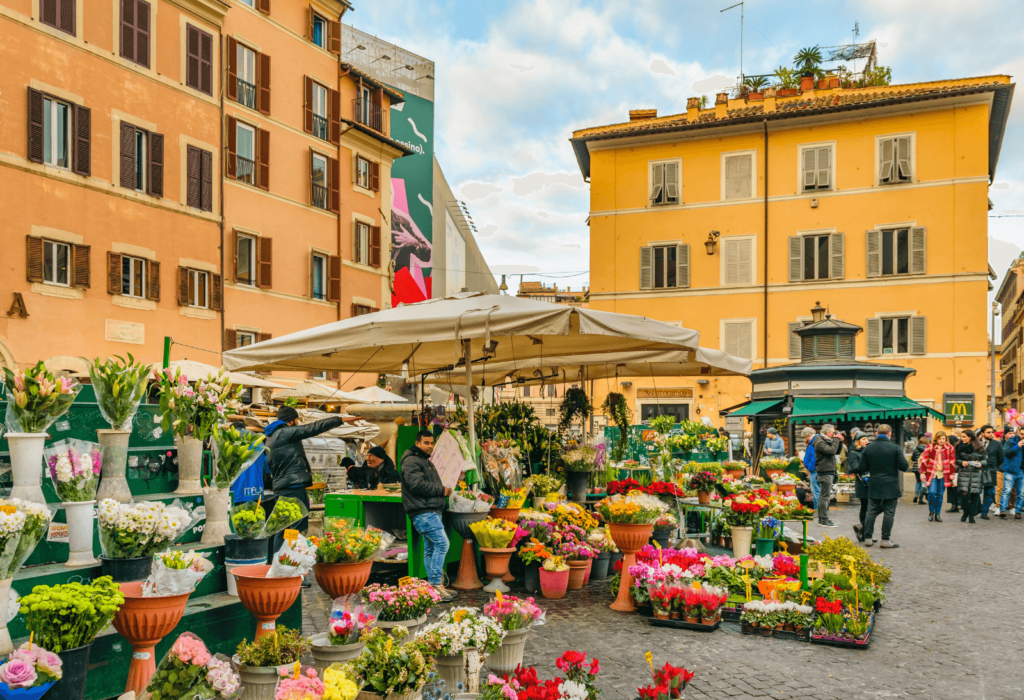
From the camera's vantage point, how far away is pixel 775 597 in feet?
22.4

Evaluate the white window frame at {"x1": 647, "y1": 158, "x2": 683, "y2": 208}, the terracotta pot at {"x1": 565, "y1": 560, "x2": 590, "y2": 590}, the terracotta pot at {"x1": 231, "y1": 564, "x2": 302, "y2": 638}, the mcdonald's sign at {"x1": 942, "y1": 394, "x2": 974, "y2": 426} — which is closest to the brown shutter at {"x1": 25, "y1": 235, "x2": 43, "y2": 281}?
the terracotta pot at {"x1": 565, "y1": 560, "x2": 590, "y2": 590}

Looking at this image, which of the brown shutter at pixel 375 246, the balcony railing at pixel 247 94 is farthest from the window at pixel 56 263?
the brown shutter at pixel 375 246

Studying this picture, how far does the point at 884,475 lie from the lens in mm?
10766

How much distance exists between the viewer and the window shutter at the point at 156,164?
18.7 m

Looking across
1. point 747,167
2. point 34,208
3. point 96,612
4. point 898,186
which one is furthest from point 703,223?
point 96,612

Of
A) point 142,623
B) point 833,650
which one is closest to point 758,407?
point 833,650

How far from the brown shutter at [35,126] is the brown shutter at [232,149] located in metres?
5.27

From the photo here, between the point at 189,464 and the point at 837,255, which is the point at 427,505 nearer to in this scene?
the point at 189,464

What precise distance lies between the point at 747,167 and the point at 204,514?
2863 cm

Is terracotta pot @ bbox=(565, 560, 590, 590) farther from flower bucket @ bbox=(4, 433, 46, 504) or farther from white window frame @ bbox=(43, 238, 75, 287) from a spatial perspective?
white window frame @ bbox=(43, 238, 75, 287)

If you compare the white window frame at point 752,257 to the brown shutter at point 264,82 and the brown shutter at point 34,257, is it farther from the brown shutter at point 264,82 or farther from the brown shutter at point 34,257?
the brown shutter at point 34,257

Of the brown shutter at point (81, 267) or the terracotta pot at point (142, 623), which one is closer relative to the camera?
the terracotta pot at point (142, 623)

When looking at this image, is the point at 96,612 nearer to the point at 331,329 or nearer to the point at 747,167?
the point at 331,329

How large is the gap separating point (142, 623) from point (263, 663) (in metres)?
0.59
